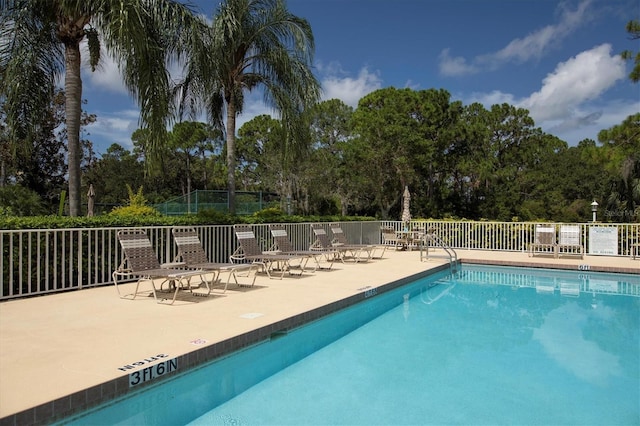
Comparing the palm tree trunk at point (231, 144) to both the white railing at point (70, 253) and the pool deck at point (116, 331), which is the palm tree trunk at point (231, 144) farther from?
the pool deck at point (116, 331)

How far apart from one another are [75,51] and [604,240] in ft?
50.8

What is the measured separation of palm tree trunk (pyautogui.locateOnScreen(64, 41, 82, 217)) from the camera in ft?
30.7

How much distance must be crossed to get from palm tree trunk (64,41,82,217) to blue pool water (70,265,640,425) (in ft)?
19.2

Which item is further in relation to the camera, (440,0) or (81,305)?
(440,0)

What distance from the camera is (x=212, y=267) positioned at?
7.64m

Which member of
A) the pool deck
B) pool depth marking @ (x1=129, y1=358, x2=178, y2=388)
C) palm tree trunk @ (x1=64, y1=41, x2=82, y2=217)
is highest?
palm tree trunk @ (x1=64, y1=41, x2=82, y2=217)

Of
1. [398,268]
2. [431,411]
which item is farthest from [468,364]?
[398,268]

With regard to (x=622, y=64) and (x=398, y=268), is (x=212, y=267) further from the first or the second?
(x=622, y=64)

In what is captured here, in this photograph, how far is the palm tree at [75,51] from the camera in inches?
345

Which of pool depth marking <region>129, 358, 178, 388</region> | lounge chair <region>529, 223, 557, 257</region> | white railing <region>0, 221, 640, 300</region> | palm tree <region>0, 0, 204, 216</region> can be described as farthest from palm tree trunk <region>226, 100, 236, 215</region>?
pool depth marking <region>129, 358, 178, 388</region>

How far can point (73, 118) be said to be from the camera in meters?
9.48

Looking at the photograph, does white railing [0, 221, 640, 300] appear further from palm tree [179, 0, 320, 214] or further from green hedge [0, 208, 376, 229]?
palm tree [179, 0, 320, 214]

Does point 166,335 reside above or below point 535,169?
below

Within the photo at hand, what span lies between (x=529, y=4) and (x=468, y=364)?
1717 centimetres
